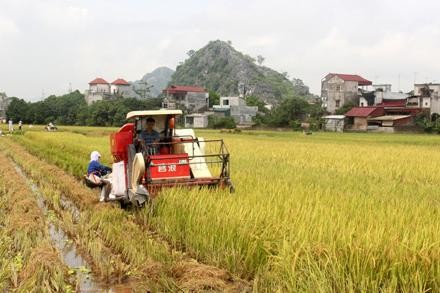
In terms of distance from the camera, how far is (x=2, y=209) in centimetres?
770

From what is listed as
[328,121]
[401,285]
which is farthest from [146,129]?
[328,121]

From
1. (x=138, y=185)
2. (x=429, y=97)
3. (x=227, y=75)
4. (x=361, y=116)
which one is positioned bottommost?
(x=138, y=185)

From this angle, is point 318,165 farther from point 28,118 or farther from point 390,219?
point 28,118

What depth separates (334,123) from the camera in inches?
1993

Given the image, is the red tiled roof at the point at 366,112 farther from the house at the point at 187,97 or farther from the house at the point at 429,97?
the house at the point at 187,97

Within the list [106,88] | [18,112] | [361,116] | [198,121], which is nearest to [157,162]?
[361,116]

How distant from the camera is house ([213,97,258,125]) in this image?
216ft

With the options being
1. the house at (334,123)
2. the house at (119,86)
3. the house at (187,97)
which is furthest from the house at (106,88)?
the house at (334,123)

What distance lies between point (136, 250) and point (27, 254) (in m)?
1.07

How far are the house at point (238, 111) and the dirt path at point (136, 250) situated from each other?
5693cm

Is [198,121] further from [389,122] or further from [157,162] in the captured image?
[157,162]

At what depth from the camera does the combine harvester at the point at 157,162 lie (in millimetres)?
7156

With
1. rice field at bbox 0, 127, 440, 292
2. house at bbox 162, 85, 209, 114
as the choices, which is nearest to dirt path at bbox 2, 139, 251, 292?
rice field at bbox 0, 127, 440, 292

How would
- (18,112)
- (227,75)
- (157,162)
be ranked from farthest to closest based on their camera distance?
(227,75), (18,112), (157,162)
